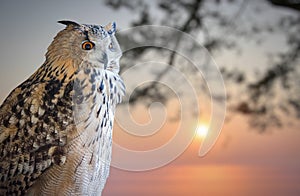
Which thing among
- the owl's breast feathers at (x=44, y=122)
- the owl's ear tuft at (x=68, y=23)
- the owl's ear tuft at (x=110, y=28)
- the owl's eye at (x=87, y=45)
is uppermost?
the owl's ear tuft at (x=110, y=28)

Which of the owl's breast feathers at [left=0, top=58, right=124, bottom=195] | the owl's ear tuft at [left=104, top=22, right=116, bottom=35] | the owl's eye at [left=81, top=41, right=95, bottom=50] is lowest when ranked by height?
the owl's breast feathers at [left=0, top=58, right=124, bottom=195]

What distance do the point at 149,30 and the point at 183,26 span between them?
0.12 metres

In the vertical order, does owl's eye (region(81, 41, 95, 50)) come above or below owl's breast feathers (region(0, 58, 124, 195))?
above

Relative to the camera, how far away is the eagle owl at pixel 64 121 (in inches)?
44.2

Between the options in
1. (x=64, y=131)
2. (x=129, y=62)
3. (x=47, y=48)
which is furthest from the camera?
(x=129, y=62)

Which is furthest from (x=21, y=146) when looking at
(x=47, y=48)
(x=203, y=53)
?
(x=203, y=53)

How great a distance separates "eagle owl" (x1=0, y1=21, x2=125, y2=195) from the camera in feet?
3.68

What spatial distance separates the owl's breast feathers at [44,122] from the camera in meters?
1.12

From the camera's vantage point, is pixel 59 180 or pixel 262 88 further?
pixel 262 88

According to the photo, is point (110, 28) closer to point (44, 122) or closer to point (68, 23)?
point (68, 23)

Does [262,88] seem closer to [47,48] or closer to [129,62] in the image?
[129,62]

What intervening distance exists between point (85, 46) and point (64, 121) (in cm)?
17

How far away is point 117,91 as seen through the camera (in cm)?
122

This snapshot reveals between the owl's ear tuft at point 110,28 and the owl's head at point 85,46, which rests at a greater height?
the owl's ear tuft at point 110,28
